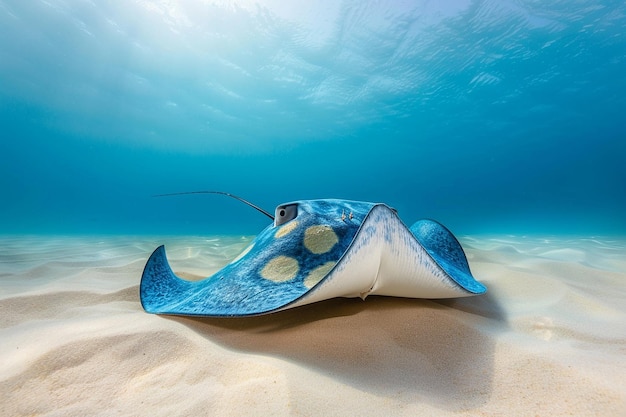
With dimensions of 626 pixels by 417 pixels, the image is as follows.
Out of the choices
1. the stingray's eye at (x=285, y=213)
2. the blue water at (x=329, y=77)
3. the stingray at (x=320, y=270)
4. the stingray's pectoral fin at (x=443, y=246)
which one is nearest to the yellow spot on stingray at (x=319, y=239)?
the stingray at (x=320, y=270)

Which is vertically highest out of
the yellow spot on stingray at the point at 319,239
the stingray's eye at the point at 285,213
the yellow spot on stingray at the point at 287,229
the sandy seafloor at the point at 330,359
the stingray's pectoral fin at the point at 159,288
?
the stingray's eye at the point at 285,213

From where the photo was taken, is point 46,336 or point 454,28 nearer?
point 46,336

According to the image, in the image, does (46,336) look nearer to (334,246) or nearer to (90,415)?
(90,415)

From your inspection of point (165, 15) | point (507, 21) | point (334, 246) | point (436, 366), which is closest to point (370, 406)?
point (436, 366)

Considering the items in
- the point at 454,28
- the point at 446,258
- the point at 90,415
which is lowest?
the point at 90,415

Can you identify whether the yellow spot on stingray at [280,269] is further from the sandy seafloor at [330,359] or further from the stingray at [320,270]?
the sandy seafloor at [330,359]

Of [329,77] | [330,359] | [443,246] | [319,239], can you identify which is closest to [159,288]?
[319,239]
